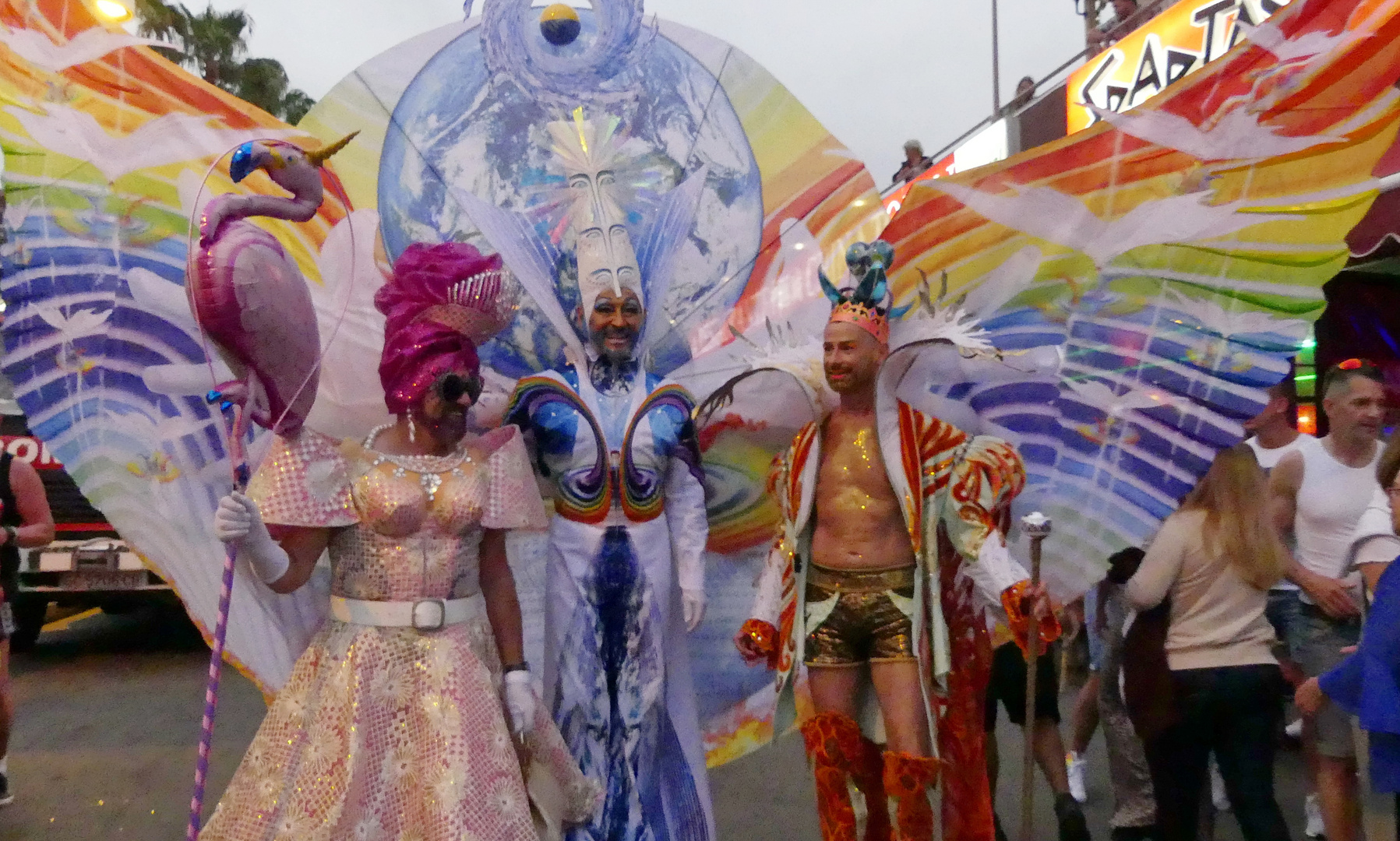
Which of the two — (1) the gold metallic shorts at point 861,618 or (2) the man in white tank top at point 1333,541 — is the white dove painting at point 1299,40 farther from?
(1) the gold metallic shorts at point 861,618

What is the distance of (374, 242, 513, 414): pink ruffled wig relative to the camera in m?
2.63

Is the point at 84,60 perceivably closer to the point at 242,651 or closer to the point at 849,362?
the point at 242,651

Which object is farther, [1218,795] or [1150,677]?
[1218,795]

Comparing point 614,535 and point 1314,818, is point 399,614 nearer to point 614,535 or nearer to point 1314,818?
point 614,535

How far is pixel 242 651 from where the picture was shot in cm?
303

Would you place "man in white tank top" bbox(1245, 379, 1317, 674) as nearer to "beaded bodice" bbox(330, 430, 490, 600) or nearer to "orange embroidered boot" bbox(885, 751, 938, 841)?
"orange embroidered boot" bbox(885, 751, 938, 841)

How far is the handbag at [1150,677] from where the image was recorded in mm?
3277

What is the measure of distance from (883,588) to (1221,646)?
1.09 metres

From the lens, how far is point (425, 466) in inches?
103

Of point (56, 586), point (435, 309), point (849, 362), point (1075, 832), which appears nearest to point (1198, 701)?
point (1075, 832)

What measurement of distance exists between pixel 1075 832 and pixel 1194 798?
0.79m

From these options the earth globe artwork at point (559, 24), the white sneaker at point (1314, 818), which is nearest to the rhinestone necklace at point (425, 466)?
the earth globe artwork at point (559, 24)

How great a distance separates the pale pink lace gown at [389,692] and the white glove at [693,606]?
2.07 ft

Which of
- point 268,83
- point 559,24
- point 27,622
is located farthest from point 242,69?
point 559,24
